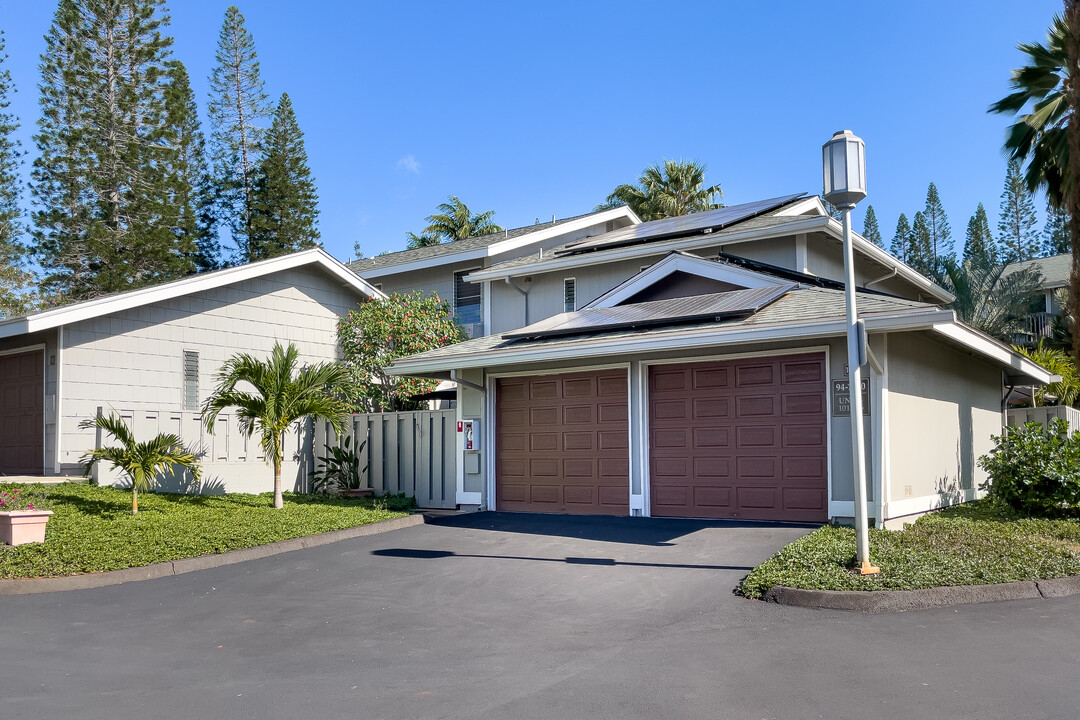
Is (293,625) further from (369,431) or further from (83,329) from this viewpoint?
(83,329)

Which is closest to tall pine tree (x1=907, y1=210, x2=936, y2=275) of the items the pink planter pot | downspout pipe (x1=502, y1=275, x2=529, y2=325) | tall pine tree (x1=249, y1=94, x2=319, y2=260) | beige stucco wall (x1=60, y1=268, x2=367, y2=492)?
tall pine tree (x1=249, y1=94, x2=319, y2=260)

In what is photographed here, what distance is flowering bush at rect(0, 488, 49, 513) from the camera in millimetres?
11477

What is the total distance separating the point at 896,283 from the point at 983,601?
15.0 metres

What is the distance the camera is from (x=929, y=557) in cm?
908

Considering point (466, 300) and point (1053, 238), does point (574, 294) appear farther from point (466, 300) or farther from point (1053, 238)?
point (1053, 238)

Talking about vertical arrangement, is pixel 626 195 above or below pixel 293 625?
above

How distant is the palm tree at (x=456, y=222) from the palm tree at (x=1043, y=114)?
957 inches

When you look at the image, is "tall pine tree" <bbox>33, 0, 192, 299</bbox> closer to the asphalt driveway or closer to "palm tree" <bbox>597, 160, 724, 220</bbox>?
"palm tree" <bbox>597, 160, 724, 220</bbox>

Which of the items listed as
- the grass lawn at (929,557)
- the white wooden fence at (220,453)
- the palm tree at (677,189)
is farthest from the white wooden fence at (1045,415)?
the palm tree at (677,189)

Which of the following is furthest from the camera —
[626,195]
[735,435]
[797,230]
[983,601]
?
[626,195]

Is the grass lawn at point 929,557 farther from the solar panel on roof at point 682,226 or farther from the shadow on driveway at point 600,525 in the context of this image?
the solar panel on roof at point 682,226

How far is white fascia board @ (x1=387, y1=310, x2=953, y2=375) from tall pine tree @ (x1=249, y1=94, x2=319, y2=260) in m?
25.1

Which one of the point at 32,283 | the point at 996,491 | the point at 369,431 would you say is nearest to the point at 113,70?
the point at 32,283

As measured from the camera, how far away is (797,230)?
16.9 meters
